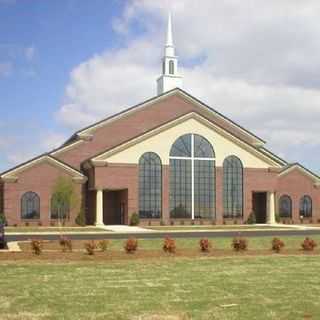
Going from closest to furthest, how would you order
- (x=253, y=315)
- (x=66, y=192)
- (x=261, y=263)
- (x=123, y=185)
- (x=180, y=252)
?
1. (x=253, y=315)
2. (x=261, y=263)
3. (x=180, y=252)
4. (x=66, y=192)
5. (x=123, y=185)

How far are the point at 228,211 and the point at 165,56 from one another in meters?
19.9

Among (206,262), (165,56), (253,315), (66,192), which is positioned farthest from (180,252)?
(165,56)

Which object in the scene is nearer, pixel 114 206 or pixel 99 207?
pixel 99 207

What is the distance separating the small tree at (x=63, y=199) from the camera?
155 feet

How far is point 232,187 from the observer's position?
177 feet

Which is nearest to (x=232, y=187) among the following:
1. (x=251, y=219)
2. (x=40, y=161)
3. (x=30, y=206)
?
(x=251, y=219)

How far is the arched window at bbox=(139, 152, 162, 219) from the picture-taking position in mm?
50875

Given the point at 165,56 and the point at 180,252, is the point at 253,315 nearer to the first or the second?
the point at 180,252

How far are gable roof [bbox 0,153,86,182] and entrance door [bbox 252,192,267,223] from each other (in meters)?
16.8

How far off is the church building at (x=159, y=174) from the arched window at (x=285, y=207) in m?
0.10

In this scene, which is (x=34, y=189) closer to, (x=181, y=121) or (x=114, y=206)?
(x=114, y=206)

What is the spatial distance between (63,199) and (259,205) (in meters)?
19.8

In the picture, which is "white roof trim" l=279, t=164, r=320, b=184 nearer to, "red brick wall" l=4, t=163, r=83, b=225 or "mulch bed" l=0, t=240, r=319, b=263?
"red brick wall" l=4, t=163, r=83, b=225

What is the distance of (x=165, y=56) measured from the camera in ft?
211
